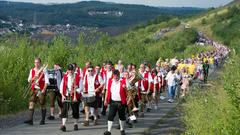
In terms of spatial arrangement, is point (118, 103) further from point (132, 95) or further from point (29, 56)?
point (29, 56)

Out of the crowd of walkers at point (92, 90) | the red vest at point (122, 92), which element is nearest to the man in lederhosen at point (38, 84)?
the crowd of walkers at point (92, 90)

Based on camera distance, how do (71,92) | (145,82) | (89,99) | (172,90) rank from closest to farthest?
(71,92) < (89,99) < (145,82) < (172,90)

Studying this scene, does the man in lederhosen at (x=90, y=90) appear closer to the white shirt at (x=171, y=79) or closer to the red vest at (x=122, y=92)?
the red vest at (x=122, y=92)

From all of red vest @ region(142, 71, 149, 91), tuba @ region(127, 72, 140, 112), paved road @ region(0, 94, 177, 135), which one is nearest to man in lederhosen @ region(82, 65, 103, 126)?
paved road @ region(0, 94, 177, 135)

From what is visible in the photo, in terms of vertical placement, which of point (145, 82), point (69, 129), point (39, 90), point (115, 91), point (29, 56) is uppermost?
point (115, 91)

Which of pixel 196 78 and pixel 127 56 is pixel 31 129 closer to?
pixel 196 78

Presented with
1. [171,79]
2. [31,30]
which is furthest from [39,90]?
[31,30]

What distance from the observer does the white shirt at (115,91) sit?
1486cm

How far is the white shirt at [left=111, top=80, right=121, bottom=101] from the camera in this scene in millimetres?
14859

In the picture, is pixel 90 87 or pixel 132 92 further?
pixel 90 87

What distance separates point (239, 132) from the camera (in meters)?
10.7

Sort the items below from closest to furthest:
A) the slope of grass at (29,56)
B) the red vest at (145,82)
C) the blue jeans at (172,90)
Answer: the red vest at (145,82)
the slope of grass at (29,56)
the blue jeans at (172,90)

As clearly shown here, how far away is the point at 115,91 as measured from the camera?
586 inches

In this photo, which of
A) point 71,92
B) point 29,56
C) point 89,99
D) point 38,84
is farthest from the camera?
point 29,56
